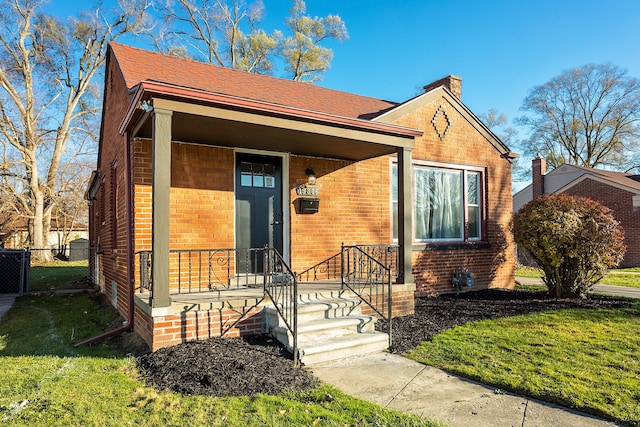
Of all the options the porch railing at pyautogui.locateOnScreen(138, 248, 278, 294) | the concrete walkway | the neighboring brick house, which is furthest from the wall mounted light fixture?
the neighboring brick house

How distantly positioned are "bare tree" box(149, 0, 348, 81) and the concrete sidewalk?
22154mm

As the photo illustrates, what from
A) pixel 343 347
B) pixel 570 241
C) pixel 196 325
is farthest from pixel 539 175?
pixel 196 325

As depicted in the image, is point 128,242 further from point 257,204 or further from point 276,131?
point 276,131

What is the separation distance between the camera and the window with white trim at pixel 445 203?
28.1ft

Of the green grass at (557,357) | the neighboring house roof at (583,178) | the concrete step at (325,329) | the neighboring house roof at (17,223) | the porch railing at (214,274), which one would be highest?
the neighboring house roof at (583,178)

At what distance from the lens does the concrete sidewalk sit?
125 inches

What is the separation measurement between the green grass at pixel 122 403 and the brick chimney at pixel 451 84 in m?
8.69

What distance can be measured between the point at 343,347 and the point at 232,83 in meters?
5.29

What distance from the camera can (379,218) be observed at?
8266 millimetres

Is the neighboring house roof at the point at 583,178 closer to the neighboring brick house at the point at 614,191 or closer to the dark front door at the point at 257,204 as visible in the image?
the neighboring brick house at the point at 614,191

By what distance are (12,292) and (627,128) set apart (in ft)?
126

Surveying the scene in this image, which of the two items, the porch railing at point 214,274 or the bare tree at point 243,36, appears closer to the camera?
the porch railing at point 214,274

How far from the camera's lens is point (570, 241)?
779cm

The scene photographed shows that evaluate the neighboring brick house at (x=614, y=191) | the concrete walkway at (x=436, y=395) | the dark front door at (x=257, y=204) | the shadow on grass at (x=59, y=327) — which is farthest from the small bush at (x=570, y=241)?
the neighboring brick house at (x=614, y=191)
